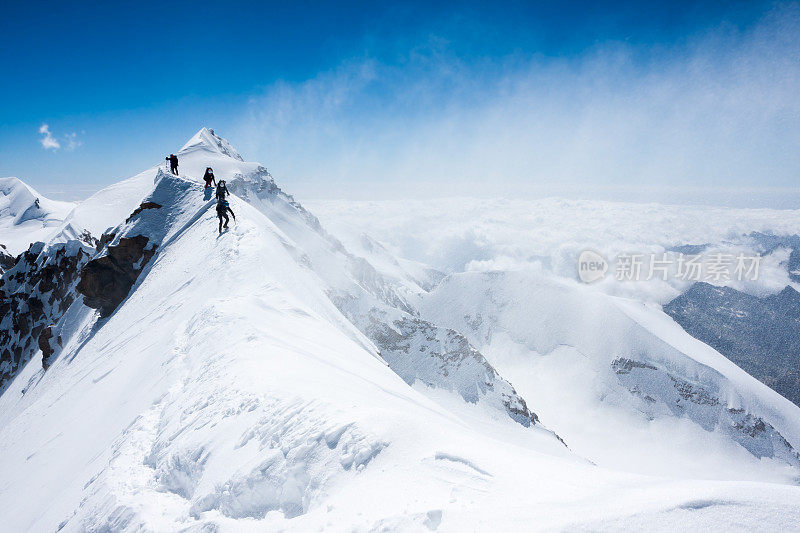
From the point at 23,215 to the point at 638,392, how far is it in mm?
259442

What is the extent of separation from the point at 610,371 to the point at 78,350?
6538 inches

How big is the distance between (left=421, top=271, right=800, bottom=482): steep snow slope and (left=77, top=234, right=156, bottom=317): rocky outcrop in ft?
400

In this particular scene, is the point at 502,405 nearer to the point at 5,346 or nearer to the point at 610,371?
the point at 610,371

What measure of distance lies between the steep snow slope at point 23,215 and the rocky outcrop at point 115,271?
105091 millimetres

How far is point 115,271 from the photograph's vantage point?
1463 inches

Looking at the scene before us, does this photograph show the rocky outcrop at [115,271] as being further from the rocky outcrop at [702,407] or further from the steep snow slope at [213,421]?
the rocky outcrop at [702,407]

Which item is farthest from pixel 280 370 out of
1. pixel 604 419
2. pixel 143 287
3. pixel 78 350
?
pixel 604 419

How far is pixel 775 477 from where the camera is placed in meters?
116

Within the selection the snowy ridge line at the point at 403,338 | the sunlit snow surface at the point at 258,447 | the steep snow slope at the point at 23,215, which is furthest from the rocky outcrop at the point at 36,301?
the steep snow slope at the point at 23,215

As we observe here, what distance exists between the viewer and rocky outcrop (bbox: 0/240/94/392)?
2055 inches

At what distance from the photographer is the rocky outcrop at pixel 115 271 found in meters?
36.7

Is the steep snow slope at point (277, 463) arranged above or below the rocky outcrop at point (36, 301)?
above
